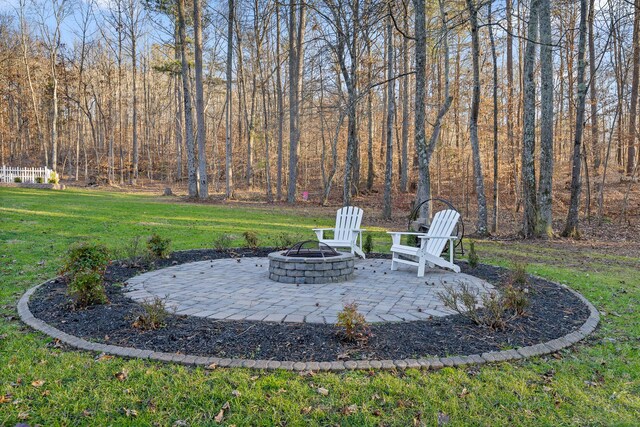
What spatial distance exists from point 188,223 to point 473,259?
715cm

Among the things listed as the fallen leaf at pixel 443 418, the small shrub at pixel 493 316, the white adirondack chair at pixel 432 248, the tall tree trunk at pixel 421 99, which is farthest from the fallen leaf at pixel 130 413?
the tall tree trunk at pixel 421 99

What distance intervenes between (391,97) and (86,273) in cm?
1076

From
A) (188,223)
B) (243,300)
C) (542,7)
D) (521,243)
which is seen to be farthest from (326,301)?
(542,7)

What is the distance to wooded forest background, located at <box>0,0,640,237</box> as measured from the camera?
9109mm

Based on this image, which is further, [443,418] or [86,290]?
[86,290]

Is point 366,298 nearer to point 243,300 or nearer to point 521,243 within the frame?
point 243,300

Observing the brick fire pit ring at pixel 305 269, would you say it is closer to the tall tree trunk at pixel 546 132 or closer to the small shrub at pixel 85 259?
the small shrub at pixel 85 259

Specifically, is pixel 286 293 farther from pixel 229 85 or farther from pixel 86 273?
pixel 229 85

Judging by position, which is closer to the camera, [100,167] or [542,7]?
[542,7]

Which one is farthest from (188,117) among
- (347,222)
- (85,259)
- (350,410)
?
(350,410)

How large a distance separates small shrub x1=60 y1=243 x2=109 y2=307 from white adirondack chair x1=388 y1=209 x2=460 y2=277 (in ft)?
12.0

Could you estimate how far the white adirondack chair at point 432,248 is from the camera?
18.2 feet

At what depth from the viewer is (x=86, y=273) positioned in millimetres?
3912

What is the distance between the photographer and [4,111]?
93.1 feet
